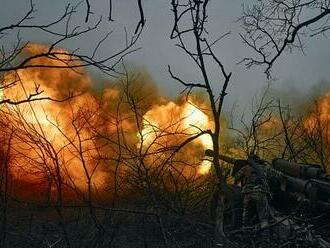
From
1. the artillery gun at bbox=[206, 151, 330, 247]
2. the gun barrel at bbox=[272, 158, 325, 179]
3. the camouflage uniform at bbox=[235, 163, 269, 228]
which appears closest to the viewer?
the artillery gun at bbox=[206, 151, 330, 247]

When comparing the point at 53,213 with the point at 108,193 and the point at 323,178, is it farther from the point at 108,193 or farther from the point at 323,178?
the point at 323,178

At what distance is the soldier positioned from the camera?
295 inches

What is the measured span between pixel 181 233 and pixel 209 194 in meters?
3.81

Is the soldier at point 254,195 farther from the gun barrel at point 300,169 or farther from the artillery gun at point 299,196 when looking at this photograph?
the gun barrel at point 300,169

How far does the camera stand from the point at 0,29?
2.83 m

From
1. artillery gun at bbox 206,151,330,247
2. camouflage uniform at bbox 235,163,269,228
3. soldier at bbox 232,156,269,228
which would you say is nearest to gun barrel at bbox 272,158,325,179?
artillery gun at bbox 206,151,330,247

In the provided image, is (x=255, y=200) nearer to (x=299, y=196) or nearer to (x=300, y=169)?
(x=299, y=196)

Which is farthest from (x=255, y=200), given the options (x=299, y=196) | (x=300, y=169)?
(x=300, y=169)

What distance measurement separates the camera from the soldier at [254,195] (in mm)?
7492

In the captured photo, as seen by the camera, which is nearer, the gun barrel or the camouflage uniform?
the camouflage uniform

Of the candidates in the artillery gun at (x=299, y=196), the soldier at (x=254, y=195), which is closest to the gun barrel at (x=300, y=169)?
the artillery gun at (x=299, y=196)

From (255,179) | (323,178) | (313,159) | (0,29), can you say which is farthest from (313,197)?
(313,159)

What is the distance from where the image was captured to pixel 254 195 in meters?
8.21

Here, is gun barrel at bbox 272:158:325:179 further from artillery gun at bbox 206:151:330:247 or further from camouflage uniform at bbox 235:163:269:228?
camouflage uniform at bbox 235:163:269:228
